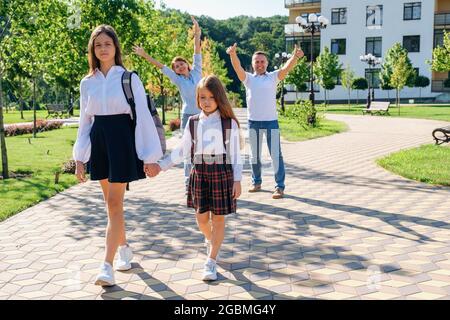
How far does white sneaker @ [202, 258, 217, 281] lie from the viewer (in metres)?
4.28

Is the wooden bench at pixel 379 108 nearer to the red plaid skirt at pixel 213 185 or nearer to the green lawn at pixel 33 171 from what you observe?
the green lawn at pixel 33 171

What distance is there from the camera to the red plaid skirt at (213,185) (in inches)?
171

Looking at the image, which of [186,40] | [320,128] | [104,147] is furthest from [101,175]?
[186,40]

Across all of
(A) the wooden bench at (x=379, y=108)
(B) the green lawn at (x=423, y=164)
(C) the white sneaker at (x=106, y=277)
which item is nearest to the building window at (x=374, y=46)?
(A) the wooden bench at (x=379, y=108)

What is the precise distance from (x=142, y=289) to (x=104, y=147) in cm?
115

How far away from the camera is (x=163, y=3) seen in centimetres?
2334

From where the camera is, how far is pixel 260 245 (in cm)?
532

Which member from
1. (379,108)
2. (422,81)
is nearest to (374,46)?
(422,81)

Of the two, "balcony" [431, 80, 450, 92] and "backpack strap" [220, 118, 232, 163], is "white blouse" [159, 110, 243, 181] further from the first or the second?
"balcony" [431, 80, 450, 92]

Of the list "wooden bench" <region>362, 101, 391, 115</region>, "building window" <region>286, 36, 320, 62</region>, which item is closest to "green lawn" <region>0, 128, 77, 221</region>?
"wooden bench" <region>362, 101, 391, 115</region>

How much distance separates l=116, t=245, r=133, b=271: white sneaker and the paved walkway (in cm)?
12

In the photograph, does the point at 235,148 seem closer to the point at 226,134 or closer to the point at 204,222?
the point at 226,134

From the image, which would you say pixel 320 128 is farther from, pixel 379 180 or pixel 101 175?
pixel 101 175
